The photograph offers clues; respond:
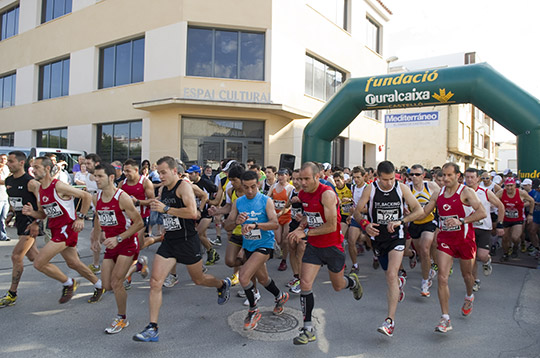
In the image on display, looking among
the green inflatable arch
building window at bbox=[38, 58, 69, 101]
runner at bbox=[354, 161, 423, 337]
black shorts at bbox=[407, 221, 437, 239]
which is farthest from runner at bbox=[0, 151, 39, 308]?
building window at bbox=[38, 58, 69, 101]

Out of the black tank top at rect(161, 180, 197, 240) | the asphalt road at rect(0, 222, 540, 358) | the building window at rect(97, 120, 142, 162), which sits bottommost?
the asphalt road at rect(0, 222, 540, 358)

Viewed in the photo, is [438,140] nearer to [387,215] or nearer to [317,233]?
[387,215]

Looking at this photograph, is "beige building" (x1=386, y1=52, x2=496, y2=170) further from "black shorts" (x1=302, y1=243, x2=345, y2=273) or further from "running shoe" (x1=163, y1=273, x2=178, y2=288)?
"black shorts" (x1=302, y1=243, x2=345, y2=273)

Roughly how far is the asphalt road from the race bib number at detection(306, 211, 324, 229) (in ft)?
4.07

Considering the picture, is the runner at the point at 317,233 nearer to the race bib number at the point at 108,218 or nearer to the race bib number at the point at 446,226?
the race bib number at the point at 446,226

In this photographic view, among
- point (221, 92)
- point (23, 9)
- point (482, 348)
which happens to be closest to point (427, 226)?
point (482, 348)

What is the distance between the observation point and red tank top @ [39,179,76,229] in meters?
5.00

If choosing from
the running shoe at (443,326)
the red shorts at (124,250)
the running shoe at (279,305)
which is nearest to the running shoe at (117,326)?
the red shorts at (124,250)

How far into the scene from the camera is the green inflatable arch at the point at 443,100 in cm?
931

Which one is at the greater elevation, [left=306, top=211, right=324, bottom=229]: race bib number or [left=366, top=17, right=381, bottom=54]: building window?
[left=366, top=17, right=381, bottom=54]: building window

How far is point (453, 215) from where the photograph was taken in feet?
16.0

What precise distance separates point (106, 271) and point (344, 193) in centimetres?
→ 526

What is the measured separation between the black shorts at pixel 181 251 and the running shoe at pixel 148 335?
30.1 inches

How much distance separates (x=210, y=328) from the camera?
4.40 m
